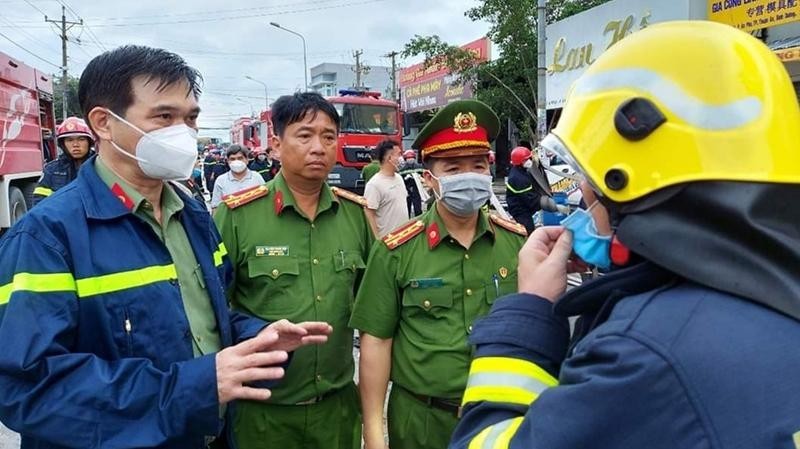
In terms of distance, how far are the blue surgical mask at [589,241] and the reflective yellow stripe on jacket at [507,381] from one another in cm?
25

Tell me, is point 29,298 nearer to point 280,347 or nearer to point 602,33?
point 280,347

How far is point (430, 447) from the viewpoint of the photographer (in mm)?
2127

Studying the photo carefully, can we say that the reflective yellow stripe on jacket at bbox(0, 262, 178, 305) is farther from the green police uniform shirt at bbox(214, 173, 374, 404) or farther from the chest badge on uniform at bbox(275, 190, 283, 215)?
the chest badge on uniform at bbox(275, 190, 283, 215)

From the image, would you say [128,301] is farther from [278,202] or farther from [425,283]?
[278,202]

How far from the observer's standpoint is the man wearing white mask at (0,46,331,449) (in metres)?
1.34

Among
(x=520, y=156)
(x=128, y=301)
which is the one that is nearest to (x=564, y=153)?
(x=128, y=301)

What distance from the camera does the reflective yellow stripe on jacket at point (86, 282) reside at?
4.51ft

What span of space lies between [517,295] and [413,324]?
101 cm

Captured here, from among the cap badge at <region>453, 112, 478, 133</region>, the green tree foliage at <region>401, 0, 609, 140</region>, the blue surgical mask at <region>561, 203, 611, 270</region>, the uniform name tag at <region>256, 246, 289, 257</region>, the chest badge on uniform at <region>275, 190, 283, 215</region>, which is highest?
the green tree foliage at <region>401, 0, 609, 140</region>

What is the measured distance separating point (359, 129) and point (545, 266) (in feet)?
50.8

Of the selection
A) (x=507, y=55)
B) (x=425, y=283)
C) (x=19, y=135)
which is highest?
(x=507, y=55)

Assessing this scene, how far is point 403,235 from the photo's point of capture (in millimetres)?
2324

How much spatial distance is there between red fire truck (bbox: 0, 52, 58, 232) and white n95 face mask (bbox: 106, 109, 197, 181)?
6.99 metres

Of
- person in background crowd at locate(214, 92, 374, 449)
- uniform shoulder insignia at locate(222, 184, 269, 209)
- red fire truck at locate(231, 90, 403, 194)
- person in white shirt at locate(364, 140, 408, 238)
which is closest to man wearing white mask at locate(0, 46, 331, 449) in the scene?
person in background crowd at locate(214, 92, 374, 449)
